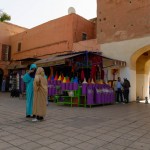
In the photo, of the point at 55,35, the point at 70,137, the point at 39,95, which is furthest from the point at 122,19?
the point at 70,137

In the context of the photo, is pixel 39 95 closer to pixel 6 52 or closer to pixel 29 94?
pixel 29 94

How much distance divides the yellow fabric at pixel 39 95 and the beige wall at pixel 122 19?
948cm

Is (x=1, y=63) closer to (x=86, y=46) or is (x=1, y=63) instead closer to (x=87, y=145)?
(x=86, y=46)

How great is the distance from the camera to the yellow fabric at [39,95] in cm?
582

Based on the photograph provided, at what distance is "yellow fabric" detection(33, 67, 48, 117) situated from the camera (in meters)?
5.82

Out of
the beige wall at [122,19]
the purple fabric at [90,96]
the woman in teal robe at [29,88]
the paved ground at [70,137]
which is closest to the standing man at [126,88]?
the beige wall at [122,19]

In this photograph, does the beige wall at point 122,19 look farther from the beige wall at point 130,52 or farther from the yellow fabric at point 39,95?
the yellow fabric at point 39,95

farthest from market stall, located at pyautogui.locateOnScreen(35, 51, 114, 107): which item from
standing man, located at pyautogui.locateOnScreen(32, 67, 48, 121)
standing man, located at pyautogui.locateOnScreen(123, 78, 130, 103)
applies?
standing man, located at pyautogui.locateOnScreen(32, 67, 48, 121)

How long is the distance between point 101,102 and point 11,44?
18.1 meters

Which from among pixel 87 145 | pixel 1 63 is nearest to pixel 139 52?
pixel 87 145

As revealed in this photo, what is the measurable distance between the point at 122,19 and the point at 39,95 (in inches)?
422

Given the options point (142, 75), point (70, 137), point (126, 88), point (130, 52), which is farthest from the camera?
point (142, 75)

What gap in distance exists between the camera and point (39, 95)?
590 cm

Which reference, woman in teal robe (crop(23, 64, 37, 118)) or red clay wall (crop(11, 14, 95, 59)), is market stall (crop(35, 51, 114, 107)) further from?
red clay wall (crop(11, 14, 95, 59))
